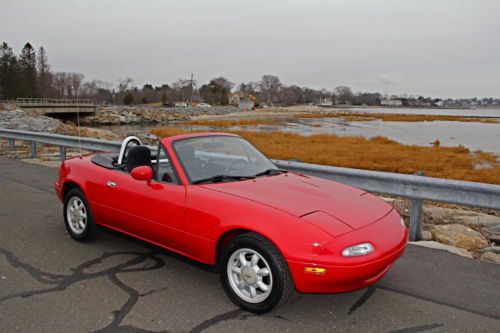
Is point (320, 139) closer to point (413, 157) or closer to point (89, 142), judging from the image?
point (413, 157)

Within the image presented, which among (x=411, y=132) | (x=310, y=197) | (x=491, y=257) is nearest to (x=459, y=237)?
(x=491, y=257)

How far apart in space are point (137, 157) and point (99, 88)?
122m

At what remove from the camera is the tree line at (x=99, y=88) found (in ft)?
245

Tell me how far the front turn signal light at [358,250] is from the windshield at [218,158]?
1421 millimetres

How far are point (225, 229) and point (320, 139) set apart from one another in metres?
23.5

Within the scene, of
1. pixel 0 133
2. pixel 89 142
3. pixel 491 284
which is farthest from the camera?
pixel 0 133

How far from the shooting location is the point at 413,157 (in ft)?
57.7

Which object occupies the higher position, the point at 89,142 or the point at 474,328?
the point at 89,142

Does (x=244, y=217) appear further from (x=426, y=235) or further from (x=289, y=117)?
(x=289, y=117)

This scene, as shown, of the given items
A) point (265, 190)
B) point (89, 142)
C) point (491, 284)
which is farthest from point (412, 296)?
point (89, 142)

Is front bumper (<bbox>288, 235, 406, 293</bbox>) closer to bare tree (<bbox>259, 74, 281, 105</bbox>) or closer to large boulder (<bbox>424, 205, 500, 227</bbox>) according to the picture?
large boulder (<bbox>424, 205, 500, 227</bbox>)

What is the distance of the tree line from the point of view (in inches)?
2936

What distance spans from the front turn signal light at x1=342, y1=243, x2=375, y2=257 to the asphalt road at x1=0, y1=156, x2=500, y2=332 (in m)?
0.58

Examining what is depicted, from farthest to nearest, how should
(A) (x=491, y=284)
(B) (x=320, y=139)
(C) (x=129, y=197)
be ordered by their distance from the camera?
(B) (x=320, y=139), (C) (x=129, y=197), (A) (x=491, y=284)
